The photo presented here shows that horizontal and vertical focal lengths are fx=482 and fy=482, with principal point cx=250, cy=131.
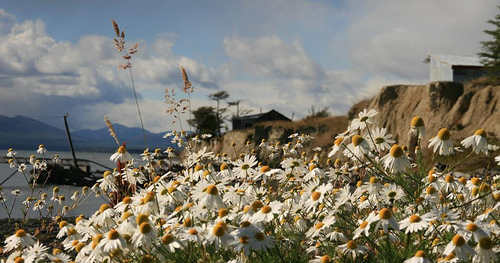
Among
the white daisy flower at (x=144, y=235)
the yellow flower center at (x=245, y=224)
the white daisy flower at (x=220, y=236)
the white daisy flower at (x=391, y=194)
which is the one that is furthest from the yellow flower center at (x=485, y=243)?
the white daisy flower at (x=144, y=235)

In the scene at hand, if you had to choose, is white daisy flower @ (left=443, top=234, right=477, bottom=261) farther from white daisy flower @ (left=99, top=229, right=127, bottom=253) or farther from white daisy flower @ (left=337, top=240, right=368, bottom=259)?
white daisy flower @ (left=99, top=229, right=127, bottom=253)

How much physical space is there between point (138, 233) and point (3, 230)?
8.85 metres

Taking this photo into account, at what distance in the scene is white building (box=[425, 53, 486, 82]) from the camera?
34.8 metres

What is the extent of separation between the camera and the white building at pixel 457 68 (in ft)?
114

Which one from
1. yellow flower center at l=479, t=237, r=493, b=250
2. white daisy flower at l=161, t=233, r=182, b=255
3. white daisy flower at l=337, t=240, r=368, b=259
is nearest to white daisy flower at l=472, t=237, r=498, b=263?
yellow flower center at l=479, t=237, r=493, b=250

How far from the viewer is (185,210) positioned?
127 inches

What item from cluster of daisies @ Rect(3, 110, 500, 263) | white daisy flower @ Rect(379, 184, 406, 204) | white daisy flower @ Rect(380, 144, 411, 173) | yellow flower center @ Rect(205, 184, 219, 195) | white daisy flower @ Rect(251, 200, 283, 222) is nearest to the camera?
cluster of daisies @ Rect(3, 110, 500, 263)

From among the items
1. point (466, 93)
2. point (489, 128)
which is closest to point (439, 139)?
point (489, 128)

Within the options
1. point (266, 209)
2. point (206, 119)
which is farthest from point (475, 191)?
point (206, 119)

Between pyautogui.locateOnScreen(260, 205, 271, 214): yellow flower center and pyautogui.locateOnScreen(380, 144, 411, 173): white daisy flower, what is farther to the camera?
pyautogui.locateOnScreen(380, 144, 411, 173): white daisy flower

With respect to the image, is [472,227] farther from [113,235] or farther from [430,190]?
[113,235]

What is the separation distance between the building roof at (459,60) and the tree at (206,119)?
2296 centimetres

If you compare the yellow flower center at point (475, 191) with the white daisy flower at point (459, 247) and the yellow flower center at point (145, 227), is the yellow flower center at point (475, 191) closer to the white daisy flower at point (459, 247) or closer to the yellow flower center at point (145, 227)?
the white daisy flower at point (459, 247)

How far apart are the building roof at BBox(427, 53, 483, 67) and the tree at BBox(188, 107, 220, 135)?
75.3ft
